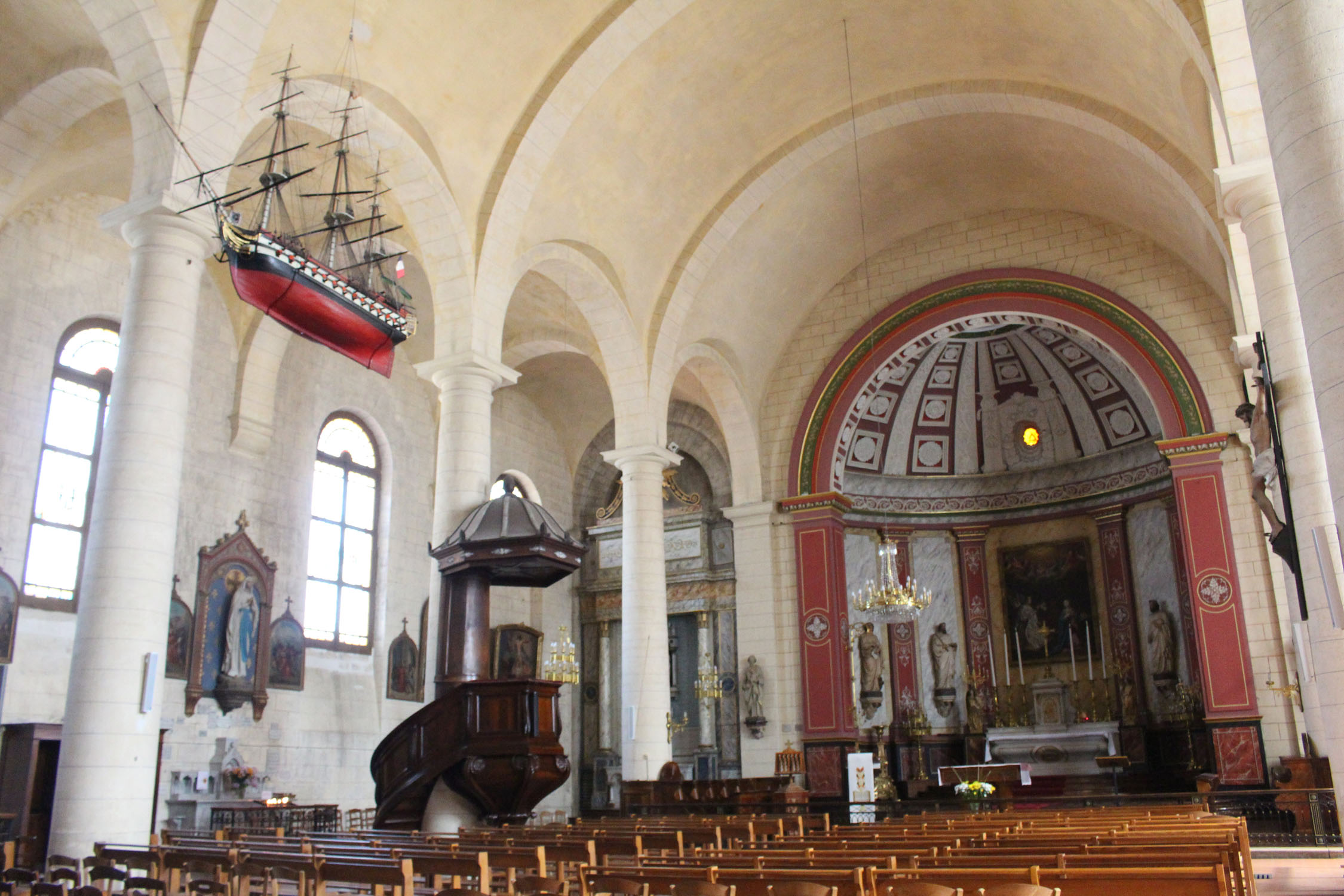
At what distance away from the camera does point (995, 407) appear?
68.6 ft

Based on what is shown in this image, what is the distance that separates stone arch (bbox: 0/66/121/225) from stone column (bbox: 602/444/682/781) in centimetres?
771

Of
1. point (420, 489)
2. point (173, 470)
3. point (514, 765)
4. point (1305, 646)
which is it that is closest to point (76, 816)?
point (173, 470)

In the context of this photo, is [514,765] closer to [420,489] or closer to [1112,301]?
[420,489]

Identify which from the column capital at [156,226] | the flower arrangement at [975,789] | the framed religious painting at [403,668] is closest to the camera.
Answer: the column capital at [156,226]

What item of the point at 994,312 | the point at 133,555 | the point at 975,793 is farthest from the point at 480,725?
the point at 994,312

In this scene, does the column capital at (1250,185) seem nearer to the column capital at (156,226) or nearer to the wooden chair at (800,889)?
the wooden chair at (800,889)

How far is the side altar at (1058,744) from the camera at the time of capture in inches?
714

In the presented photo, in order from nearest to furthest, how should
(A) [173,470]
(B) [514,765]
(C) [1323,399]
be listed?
(C) [1323,399]
(A) [173,470]
(B) [514,765]

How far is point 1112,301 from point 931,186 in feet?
11.0

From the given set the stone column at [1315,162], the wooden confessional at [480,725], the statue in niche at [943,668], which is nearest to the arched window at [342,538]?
the wooden confessional at [480,725]

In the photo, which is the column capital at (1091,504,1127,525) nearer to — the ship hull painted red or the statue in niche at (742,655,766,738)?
the statue in niche at (742,655,766,738)

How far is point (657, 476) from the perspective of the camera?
627 inches

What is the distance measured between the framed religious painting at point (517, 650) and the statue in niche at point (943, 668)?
23.8 ft

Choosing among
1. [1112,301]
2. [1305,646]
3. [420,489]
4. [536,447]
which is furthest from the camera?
[536,447]
